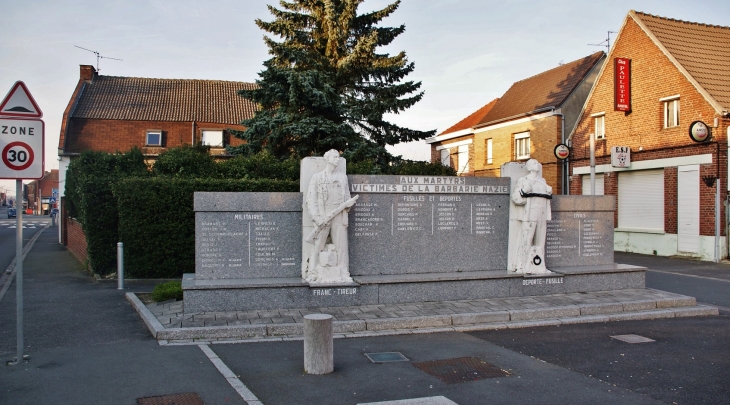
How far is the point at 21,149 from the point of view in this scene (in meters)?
7.18

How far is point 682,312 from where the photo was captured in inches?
407

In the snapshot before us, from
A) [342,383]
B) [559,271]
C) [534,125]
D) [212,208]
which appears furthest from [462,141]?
[342,383]

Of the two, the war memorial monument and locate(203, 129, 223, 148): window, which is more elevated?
locate(203, 129, 223, 148): window

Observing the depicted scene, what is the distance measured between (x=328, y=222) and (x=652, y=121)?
17.2 m

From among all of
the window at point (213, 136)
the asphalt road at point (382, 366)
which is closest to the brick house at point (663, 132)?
the asphalt road at point (382, 366)

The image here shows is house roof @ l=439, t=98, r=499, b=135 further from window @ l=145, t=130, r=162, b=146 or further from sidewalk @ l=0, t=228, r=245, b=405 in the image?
sidewalk @ l=0, t=228, r=245, b=405

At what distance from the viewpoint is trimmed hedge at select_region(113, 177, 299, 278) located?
13625 millimetres

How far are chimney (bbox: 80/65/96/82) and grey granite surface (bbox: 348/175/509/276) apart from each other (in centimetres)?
3194

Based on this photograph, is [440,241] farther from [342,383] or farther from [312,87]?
[312,87]

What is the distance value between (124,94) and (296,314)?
31854 millimetres

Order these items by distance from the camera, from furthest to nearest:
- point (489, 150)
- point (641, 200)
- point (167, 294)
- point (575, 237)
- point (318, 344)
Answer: point (489, 150) → point (641, 200) → point (575, 237) → point (167, 294) → point (318, 344)

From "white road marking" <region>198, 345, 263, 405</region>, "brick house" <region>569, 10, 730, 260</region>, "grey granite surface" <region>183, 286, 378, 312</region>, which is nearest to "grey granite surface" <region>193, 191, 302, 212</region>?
"grey granite surface" <region>183, 286, 378, 312</region>

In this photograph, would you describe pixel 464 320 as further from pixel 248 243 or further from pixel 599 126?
pixel 599 126

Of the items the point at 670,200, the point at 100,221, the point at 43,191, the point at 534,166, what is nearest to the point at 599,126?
the point at 670,200
